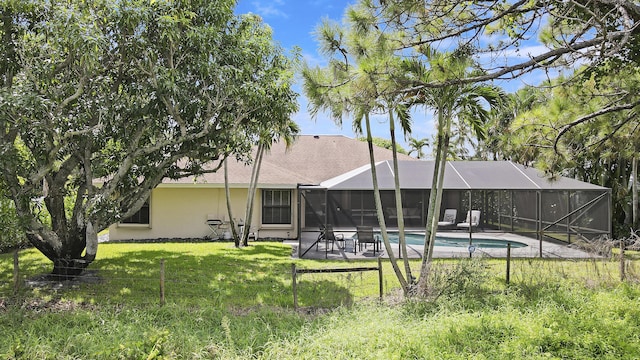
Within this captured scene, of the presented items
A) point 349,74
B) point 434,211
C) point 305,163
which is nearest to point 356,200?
point 305,163

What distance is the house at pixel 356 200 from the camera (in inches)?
548

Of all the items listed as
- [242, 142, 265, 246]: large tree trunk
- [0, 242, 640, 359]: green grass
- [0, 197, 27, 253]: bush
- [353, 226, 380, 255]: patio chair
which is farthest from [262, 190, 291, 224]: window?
[0, 197, 27, 253]: bush

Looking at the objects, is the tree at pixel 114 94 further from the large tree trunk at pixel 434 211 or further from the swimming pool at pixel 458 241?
the swimming pool at pixel 458 241

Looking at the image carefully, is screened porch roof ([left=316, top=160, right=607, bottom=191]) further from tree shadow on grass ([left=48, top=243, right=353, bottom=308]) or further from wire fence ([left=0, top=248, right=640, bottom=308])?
wire fence ([left=0, top=248, right=640, bottom=308])

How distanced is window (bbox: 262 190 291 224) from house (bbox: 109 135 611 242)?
0.04m

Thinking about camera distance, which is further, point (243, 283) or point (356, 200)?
point (356, 200)

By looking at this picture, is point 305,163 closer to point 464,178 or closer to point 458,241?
point 458,241

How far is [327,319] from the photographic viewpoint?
6.48m

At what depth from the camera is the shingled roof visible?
17.4 metres

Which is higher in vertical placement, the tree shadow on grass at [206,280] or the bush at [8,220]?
the bush at [8,220]

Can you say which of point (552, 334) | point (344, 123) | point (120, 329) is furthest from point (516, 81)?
point (120, 329)

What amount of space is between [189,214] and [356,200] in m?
6.92

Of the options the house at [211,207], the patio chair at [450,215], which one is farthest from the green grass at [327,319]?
the patio chair at [450,215]

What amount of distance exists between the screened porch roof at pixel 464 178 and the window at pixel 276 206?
3.24 m
